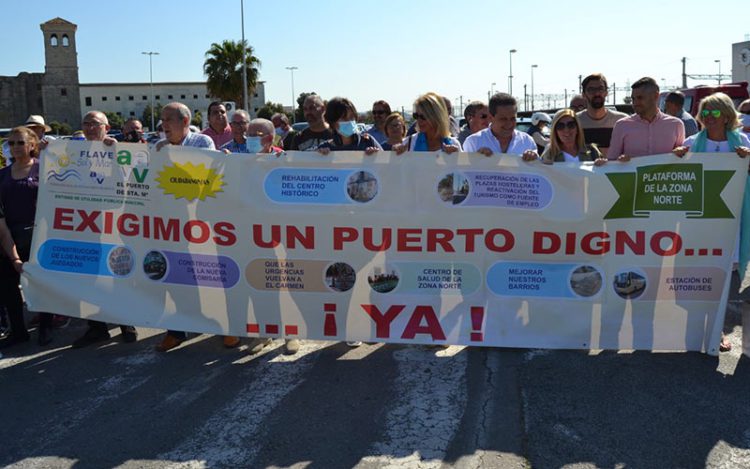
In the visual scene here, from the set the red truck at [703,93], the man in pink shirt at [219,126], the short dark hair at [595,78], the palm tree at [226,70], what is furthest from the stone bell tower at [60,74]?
the short dark hair at [595,78]

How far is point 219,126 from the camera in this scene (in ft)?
26.7

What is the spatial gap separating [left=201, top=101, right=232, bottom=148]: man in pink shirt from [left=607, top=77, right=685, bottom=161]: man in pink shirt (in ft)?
14.3

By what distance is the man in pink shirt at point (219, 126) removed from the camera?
26.6ft

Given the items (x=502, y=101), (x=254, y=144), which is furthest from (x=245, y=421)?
(x=502, y=101)

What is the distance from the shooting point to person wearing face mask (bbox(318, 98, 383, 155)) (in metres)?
5.95

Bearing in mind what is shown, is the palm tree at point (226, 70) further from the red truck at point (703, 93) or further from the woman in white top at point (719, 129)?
the woman in white top at point (719, 129)

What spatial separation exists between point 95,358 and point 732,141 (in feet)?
17.1

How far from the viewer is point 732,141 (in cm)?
551

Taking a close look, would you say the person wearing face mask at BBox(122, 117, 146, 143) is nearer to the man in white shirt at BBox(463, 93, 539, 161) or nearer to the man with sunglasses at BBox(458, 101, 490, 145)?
the man with sunglasses at BBox(458, 101, 490, 145)

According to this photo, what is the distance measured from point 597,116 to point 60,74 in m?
118

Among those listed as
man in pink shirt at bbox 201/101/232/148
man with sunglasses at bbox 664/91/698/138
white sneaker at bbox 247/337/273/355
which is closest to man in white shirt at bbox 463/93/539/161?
white sneaker at bbox 247/337/273/355

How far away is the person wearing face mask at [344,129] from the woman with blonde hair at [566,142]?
4.62 feet

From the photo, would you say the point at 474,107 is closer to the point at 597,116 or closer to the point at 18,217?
the point at 597,116

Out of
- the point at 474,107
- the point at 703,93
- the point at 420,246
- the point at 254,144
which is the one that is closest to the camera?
the point at 420,246
